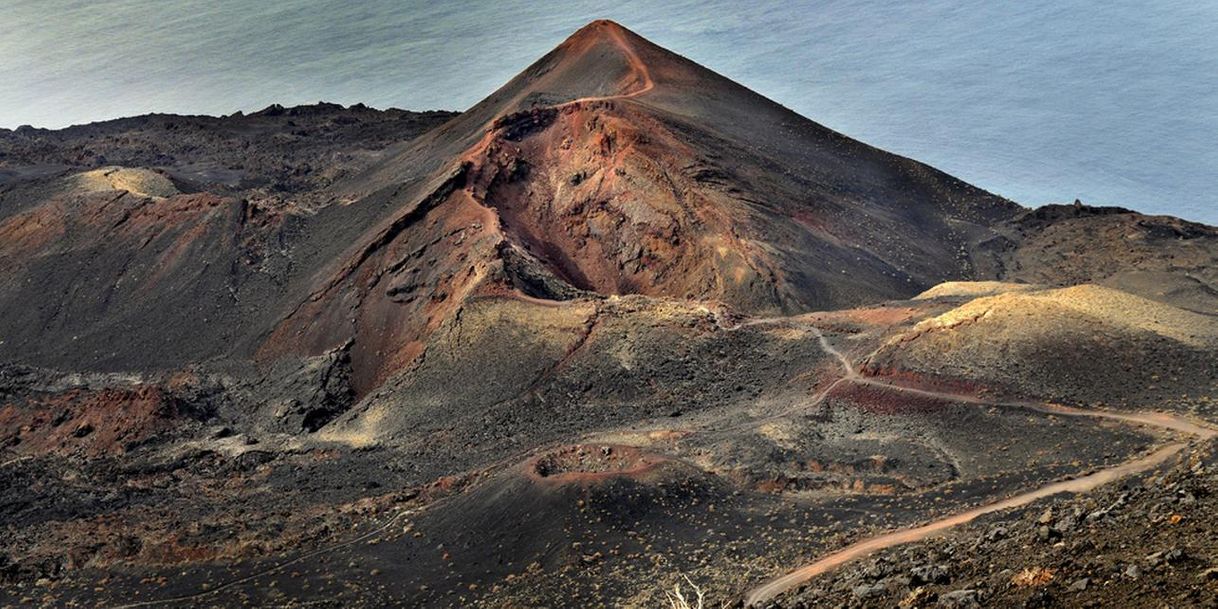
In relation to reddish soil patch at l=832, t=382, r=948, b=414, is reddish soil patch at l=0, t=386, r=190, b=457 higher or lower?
lower

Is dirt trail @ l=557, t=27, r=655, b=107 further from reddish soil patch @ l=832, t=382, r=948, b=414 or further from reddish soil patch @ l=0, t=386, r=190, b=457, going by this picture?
reddish soil patch @ l=832, t=382, r=948, b=414

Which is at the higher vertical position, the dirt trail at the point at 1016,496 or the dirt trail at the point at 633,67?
the dirt trail at the point at 633,67

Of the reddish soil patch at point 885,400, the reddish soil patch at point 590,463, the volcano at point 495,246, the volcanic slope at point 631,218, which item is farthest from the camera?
the volcano at point 495,246

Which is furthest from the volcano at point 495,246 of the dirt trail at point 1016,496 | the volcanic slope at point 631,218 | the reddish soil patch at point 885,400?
the dirt trail at point 1016,496

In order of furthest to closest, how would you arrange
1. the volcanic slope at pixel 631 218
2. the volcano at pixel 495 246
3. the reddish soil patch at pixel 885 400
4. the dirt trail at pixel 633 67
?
the dirt trail at pixel 633 67, the volcano at pixel 495 246, the volcanic slope at pixel 631 218, the reddish soil patch at pixel 885 400

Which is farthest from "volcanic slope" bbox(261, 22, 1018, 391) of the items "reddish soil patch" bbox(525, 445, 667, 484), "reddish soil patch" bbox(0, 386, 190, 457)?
"reddish soil patch" bbox(525, 445, 667, 484)

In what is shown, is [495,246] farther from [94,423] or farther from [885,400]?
[885,400]

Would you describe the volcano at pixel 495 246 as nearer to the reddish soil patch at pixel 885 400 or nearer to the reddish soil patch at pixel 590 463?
the reddish soil patch at pixel 885 400

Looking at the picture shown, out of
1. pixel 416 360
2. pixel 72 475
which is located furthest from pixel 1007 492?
pixel 72 475

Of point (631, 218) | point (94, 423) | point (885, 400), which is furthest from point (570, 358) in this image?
point (94, 423)
